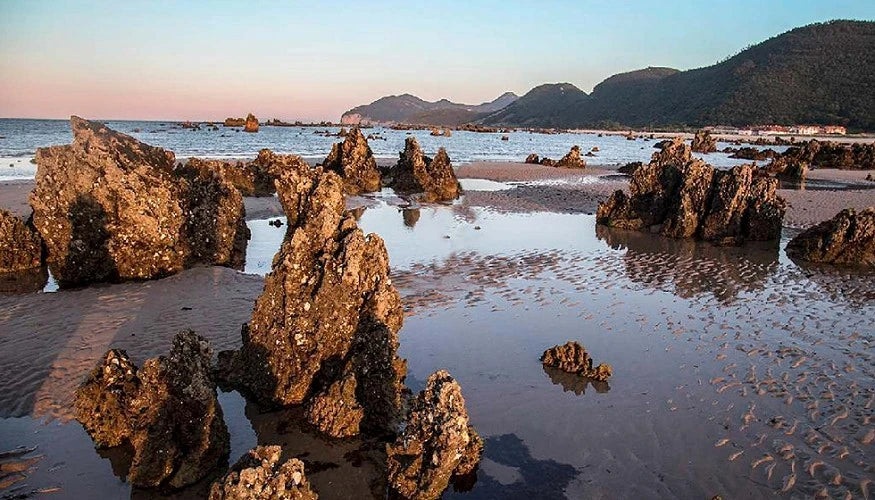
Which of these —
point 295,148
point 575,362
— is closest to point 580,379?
point 575,362

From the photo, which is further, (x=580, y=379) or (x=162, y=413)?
(x=580, y=379)

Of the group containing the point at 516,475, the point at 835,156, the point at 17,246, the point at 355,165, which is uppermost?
the point at 835,156

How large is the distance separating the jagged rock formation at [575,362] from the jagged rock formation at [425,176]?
812 inches

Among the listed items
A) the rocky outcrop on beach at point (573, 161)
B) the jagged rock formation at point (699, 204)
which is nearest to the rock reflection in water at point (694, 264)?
the jagged rock formation at point (699, 204)

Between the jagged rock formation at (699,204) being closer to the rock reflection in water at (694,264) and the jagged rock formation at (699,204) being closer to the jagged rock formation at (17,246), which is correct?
the rock reflection in water at (694,264)

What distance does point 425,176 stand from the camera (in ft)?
105

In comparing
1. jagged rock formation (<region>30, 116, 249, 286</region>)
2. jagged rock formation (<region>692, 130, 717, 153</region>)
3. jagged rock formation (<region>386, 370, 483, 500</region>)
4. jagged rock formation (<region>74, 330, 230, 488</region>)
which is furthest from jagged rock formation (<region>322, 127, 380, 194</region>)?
jagged rock formation (<region>692, 130, 717, 153</region>)

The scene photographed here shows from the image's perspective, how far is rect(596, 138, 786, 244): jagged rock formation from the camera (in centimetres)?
1988

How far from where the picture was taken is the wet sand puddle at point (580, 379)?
6.38 meters

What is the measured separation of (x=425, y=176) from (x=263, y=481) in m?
28.2

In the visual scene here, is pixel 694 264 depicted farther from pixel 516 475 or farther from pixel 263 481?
pixel 263 481

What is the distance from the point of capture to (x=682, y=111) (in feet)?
555

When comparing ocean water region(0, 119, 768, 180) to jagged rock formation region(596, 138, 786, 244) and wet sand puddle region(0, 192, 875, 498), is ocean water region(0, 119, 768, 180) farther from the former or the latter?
jagged rock formation region(596, 138, 786, 244)

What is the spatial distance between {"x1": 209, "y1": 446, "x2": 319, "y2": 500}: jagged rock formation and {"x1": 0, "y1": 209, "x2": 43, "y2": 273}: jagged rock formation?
39.2 ft
